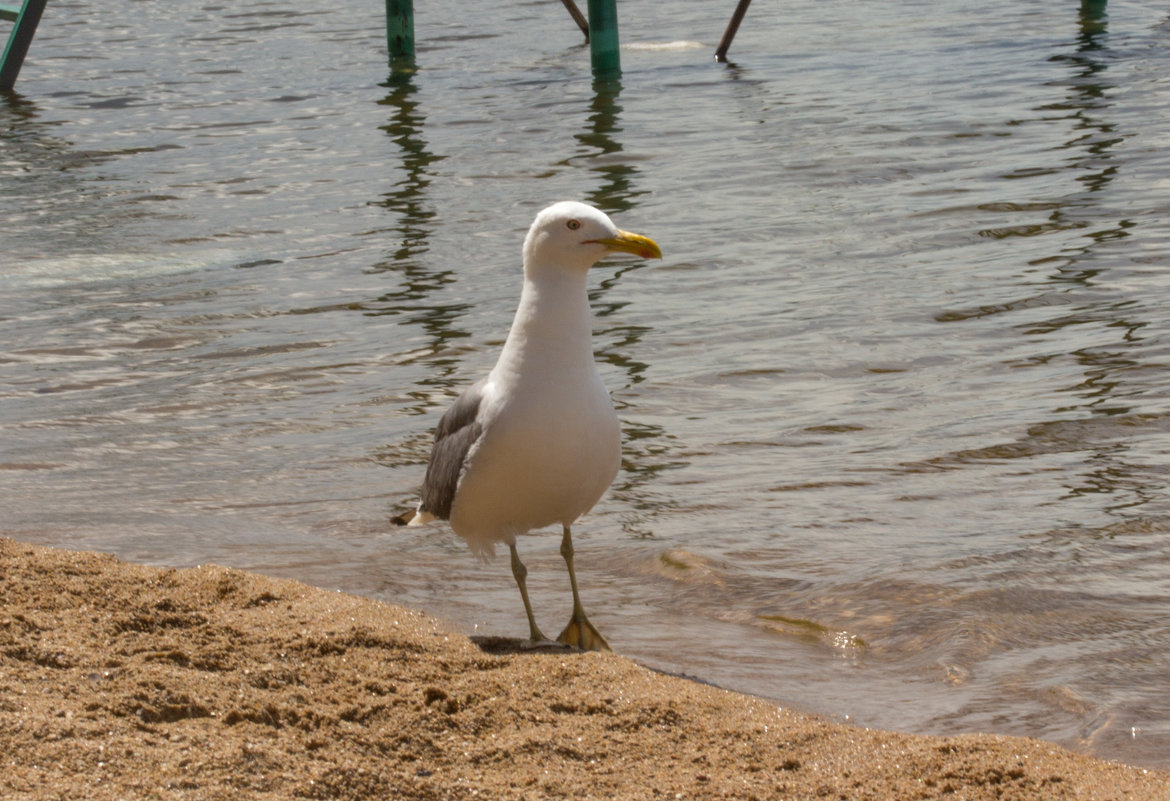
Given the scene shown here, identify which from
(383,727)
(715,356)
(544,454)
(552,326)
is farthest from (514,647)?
(715,356)

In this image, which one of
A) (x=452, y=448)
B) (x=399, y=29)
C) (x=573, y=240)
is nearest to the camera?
(x=573, y=240)

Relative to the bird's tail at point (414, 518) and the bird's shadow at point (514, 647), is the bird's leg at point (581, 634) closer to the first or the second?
the bird's shadow at point (514, 647)

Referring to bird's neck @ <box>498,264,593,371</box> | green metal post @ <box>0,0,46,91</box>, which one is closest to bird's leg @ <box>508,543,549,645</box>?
bird's neck @ <box>498,264,593,371</box>

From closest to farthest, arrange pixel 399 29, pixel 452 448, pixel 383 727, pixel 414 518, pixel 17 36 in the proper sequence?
1. pixel 383 727
2. pixel 452 448
3. pixel 414 518
4. pixel 17 36
5. pixel 399 29

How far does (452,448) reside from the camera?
15.8ft

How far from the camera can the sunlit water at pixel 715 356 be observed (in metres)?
5.27

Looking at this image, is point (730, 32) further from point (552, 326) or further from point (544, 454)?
point (544, 454)

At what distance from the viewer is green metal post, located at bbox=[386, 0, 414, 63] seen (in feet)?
65.9

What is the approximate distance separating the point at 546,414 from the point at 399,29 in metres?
16.7

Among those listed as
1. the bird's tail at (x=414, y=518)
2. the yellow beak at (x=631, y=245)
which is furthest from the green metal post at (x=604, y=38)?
the yellow beak at (x=631, y=245)

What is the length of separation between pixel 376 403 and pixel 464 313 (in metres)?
1.71

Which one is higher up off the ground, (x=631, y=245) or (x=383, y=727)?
(x=631, y=245)

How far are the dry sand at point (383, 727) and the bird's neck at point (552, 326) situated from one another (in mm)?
922

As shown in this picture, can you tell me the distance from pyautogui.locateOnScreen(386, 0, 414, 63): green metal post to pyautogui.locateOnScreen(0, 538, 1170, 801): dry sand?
1660 centimetres
